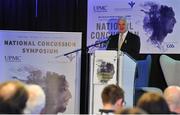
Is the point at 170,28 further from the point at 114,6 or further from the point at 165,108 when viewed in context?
the point at 165,108

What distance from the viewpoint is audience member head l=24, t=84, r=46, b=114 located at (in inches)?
111

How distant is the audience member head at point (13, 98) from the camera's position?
8.25ft

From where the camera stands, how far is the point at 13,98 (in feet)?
8.25

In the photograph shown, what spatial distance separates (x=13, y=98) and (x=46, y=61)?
394 cm

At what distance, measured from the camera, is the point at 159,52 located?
708 cm

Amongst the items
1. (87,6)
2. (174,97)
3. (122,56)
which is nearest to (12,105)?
(174,97)

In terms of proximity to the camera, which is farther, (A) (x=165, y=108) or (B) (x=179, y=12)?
(B) (x=179, y=12)

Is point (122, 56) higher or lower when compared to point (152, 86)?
higher

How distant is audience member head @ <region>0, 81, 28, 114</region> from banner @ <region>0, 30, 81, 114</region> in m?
3.72

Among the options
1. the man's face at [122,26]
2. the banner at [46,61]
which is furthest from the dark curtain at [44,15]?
the man's face at [122,26]

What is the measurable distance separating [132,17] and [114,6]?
1.11ft

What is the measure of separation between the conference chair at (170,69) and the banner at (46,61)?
1.37 meters

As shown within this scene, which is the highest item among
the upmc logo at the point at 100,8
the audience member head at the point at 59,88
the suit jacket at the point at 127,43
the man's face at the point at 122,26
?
the upmc logo at the point at 100,8

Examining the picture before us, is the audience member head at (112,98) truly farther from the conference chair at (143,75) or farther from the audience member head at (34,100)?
the conference chair at (143,75)
